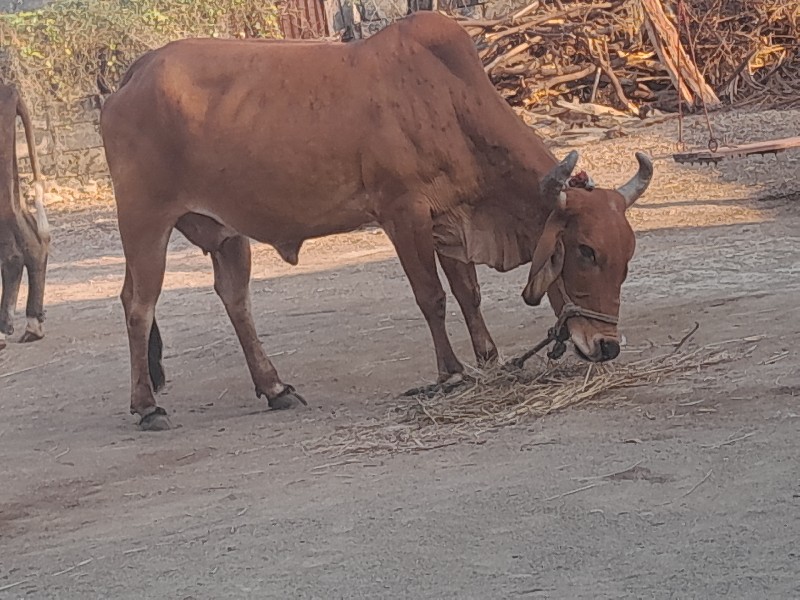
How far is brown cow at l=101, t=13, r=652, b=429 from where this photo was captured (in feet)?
22.1

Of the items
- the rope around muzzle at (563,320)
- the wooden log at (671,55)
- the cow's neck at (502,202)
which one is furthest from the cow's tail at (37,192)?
the wooden log at (671,55)

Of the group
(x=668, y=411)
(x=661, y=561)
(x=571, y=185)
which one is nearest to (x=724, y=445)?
(x=668, y=411)

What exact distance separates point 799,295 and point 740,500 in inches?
134

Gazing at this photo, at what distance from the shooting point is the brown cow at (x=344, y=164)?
674cm

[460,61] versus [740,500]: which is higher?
[460,61]

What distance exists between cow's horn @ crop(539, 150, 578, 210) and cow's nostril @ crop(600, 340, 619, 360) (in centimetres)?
71

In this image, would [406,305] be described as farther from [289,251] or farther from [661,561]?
[661,561]

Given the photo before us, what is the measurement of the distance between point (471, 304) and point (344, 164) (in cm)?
96

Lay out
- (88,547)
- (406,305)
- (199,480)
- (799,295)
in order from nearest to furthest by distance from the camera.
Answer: (88,547) → (199,480) → (799,295) → (406,305)

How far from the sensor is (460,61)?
692 centimetres

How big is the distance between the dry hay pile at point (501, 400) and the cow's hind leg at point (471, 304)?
0.23 meters

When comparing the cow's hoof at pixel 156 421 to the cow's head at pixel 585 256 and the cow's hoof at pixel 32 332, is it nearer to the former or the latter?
Result: the cow's head at pixel 585 256

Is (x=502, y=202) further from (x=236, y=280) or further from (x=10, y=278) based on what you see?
A: (x=10, y=278)

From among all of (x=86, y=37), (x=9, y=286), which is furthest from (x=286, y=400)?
(x=86, y=37)
